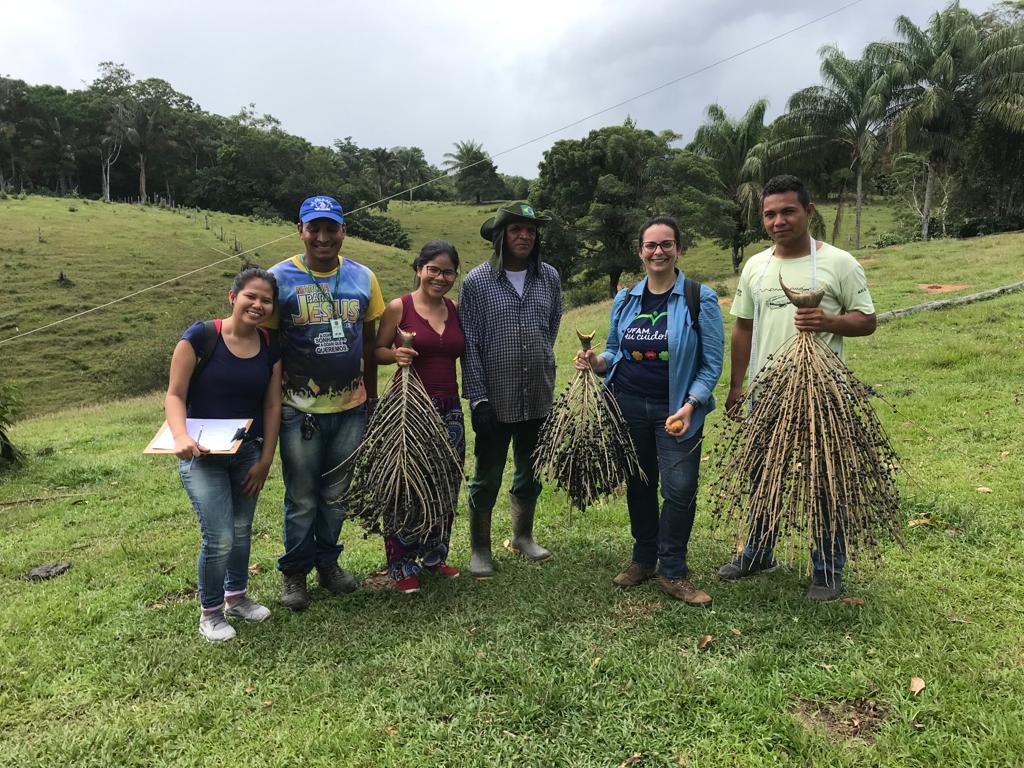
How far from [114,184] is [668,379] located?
7029 cm

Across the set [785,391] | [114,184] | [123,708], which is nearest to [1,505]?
[123,708]

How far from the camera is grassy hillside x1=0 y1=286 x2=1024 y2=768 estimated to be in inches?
101

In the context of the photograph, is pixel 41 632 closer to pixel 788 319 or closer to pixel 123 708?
pixel 123 708

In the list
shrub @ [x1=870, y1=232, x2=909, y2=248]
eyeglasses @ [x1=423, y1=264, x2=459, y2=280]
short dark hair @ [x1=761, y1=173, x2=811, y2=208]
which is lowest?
eyeglasses @ [x1=423, y1=264, x2=459, y2=280]

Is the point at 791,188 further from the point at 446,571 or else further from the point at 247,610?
the point at 247,610

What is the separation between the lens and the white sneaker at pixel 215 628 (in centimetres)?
349

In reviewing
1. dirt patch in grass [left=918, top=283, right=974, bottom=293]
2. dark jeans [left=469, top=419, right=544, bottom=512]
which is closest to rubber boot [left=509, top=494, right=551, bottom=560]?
dark jeans [left=469, top=419, right=544, bottom=512]

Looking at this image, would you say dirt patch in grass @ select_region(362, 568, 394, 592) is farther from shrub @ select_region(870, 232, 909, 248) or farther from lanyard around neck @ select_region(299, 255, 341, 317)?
shrub @ select_region(870, 232, 909, 248)

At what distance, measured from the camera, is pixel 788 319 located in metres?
3.32

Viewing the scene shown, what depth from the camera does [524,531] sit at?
4.52m

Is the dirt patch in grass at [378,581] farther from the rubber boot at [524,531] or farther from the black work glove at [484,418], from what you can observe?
the black work glove at [484,418]

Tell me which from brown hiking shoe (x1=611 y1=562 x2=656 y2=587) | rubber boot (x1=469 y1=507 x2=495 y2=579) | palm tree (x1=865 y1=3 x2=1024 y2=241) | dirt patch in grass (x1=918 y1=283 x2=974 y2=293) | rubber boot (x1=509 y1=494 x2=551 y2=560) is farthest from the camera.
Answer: palm tree (x1=865 y1=3 x2=1024 y2=241)

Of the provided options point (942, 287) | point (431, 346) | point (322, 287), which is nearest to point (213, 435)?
point (322, 287)

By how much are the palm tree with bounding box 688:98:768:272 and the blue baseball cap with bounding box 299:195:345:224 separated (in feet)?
94.4
